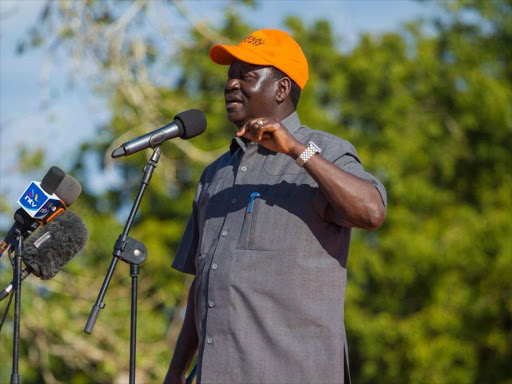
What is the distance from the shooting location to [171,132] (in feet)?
10.8

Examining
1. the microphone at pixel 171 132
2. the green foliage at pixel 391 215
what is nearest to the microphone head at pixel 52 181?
the microphone at pixel 171 132

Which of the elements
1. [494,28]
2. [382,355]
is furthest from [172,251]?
[494,28]

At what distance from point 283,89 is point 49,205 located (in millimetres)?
965

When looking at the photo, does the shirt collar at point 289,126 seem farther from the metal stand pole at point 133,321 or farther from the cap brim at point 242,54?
the metal stand pole at point 133,321

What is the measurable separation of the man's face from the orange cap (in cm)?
4

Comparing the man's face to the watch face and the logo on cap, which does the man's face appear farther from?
the watch face

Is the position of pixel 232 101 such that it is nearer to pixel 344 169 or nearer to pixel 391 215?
pixel 344 169

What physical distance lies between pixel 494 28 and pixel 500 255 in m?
6.39

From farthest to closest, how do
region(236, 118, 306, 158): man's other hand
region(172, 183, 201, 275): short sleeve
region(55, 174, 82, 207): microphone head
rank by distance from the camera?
region(172, 183, 201, 275): short sleeve → region(55, 174, 82, 207): microphone head → region(236, 118, 306, 158): man's other hand

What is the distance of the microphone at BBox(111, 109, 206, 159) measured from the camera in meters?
3.19

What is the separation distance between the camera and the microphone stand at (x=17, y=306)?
305 cm

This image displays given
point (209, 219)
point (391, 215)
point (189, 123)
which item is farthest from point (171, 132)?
point (391, 215)

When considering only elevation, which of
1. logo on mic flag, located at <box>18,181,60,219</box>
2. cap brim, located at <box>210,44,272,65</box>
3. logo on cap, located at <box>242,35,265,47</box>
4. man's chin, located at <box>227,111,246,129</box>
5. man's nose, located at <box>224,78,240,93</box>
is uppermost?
logo on cap, located at <box>242,35,265,47</box>

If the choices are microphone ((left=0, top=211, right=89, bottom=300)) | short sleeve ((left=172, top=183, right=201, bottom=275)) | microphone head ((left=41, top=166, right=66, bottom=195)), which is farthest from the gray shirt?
microphone head ((left=41, top=166, right=66, bottom=195))
